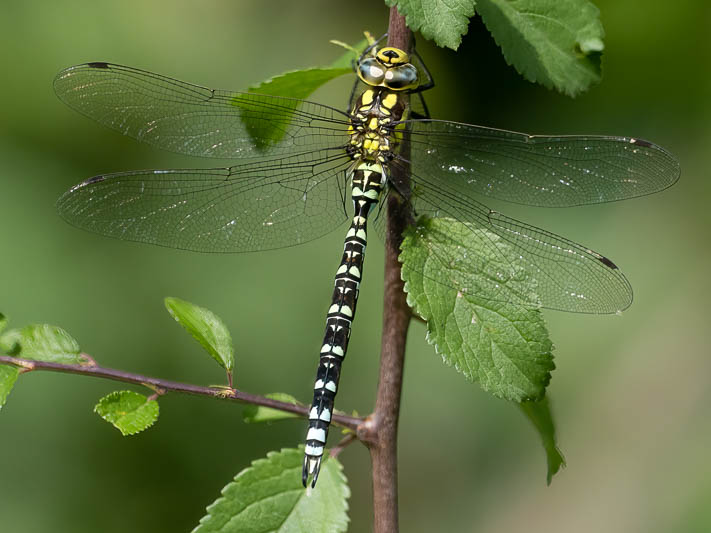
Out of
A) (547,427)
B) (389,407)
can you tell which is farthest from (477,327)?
(547,427)

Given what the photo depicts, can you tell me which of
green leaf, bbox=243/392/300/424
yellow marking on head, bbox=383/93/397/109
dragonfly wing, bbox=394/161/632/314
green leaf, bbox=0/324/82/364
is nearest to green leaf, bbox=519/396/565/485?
dragonfly wing, bbox=394/161/632/314

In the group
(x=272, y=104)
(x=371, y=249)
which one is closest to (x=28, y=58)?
(x=371, y=249)

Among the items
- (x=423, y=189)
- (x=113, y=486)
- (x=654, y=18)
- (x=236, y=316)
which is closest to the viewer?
(x=423, y=189)

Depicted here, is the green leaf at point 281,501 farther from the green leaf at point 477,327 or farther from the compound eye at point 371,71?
the compound eye at point 371,71

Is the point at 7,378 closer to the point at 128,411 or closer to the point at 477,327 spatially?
the point at 128,411

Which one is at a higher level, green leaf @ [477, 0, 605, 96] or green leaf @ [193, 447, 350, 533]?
green leaf @ [477, 0, 605, 96]

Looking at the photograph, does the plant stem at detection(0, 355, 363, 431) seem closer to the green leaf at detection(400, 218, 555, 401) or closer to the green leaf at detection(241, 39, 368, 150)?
the green leaf at detection(400, 218, 555, 401)

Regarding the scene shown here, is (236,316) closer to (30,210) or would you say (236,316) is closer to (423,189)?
(30,210)
